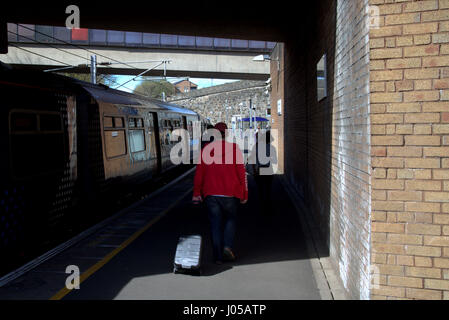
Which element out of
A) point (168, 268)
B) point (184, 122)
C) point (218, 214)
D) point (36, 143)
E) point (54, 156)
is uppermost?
point (184, 122)

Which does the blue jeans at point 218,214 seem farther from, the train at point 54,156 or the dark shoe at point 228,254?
the train at point 54,156

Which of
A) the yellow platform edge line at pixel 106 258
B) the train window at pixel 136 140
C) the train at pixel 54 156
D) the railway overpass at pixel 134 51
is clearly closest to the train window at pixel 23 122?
the train at pixel 54 156

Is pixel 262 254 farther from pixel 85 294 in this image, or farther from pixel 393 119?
pixel 393 119

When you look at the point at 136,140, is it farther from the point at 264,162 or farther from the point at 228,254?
the point at 228,254

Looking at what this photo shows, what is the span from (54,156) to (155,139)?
24.9 ft

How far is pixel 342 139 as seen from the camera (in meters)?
5.33

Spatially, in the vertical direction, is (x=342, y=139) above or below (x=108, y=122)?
below

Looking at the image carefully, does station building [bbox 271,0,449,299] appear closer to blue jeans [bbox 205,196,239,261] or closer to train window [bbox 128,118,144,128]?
blue jeans [bbox 205,196,239,261]

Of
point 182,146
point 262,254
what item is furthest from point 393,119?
point 182,146

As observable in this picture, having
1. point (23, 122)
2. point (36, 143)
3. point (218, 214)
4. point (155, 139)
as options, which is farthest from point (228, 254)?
point (155, 139)

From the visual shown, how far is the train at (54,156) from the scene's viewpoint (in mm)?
5988

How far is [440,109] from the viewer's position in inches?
145

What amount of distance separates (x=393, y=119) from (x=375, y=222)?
830mm

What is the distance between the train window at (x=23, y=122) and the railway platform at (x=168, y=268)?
1.74m
